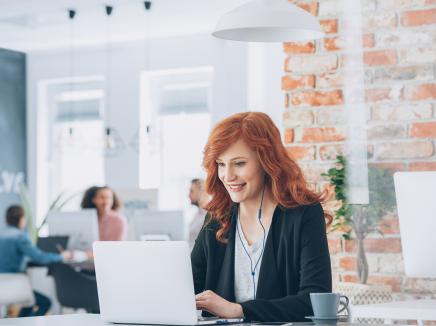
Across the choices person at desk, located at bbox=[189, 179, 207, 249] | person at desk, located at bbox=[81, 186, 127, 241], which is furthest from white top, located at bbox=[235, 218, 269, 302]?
person at desk, located at bbox=[81, 186, 127, 241]

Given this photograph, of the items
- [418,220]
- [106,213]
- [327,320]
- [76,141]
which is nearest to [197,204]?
[106,213]

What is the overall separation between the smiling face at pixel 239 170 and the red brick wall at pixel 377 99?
53.0 inches

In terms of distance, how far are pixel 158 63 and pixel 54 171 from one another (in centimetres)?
193

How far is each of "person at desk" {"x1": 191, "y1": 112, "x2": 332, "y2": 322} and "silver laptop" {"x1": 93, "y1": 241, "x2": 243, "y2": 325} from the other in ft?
1.37

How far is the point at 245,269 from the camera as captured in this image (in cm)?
278

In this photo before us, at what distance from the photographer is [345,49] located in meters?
4.11

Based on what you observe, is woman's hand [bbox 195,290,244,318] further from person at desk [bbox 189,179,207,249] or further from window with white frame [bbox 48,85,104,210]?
window with white frame [bbox 48,85,104,210]

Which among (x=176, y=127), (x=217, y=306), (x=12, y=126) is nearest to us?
(x=217, y=306)

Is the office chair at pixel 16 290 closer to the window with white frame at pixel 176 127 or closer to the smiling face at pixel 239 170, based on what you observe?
the window with white frame at pixel 176 127

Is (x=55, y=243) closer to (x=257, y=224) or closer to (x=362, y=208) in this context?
(x=362, y=208)

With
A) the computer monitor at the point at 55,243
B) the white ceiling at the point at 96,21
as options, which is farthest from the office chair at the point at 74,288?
the white ceiling at the point at 96,21

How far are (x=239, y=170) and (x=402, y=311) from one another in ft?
2.22

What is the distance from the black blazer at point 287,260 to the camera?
2.66 meters

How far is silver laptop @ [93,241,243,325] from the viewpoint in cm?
220
